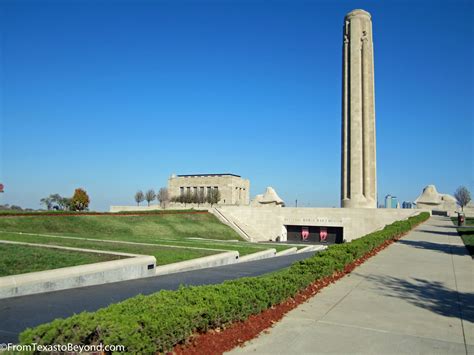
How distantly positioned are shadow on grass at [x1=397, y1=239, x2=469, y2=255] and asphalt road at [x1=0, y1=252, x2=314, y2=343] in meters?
8.26

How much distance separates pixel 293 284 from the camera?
741 centimetres

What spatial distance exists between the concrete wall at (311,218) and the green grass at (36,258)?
2725cm

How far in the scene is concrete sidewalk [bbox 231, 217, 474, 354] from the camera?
5.19 metres

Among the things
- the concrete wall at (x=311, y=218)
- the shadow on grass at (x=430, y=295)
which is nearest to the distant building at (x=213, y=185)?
the concrete wall at (x=311, y=218)

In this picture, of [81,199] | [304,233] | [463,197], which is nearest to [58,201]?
[81,199]

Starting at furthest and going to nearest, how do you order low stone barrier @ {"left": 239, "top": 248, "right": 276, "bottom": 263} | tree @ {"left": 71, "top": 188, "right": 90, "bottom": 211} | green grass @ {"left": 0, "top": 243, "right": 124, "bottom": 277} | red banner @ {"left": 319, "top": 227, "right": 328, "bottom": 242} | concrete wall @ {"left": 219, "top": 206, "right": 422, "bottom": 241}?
tree @ {"left": 71, "top": 188, "right": 90, "bottom": 211} < red banner @ {"left": 319, "top": 227, "right": 328, "bottom": 242} < concrete wall @ {"left": 219, "top": 206, "right": 422, "bottom": 241} < low stone barrier @ {"left": 239, "top": 248, "right": 276, "bottom": 263} < green grass @ {"left": 0, "top": 243, "right": 124, "bottom": 277}

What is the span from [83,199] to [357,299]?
5033 centimetres

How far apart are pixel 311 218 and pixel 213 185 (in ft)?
103

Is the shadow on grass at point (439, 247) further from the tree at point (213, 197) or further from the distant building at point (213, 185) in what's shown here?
the distant building at point (213, 185)

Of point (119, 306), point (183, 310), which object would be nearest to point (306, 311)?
point (183, 310)

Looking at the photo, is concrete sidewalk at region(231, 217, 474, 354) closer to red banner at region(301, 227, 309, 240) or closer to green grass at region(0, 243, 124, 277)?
green grass at region(0, 243, 124, 277)

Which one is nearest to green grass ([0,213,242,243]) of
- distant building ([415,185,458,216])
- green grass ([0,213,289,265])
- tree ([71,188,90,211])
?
green grass ([0,213,289,265])

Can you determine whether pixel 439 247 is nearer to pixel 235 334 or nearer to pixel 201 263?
pixel 201 263

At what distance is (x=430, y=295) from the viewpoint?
26.5 ft
